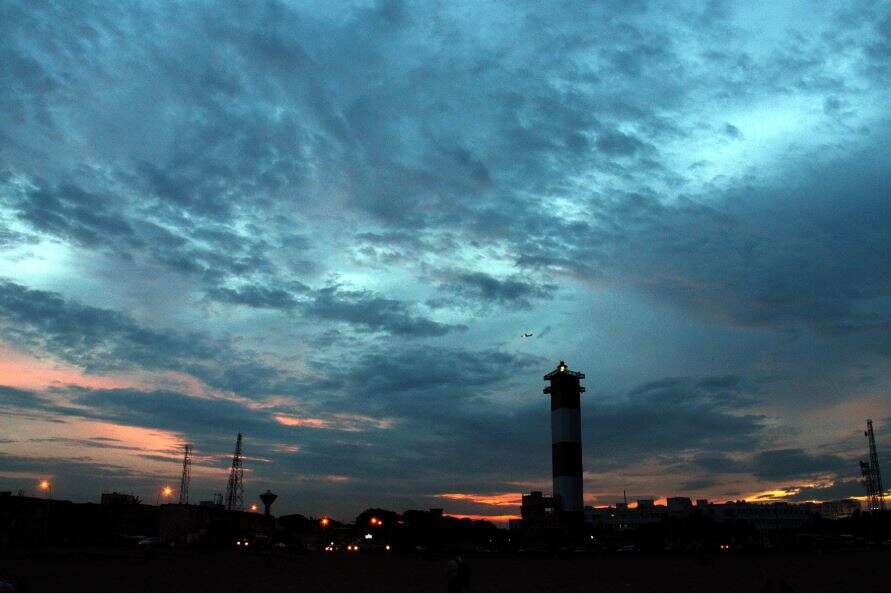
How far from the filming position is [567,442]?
4756 inches

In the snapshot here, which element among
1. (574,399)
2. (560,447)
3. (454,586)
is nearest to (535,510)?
(560,447)

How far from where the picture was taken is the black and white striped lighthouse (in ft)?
391

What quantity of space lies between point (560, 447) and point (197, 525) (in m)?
64.6

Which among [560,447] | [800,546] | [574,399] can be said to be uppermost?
[574,399]

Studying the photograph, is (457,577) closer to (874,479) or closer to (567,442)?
(567,442)

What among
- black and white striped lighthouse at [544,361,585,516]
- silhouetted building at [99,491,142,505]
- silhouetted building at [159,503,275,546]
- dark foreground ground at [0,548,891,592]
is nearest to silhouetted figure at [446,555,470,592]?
dark foreground ground at [0,548,891,592]

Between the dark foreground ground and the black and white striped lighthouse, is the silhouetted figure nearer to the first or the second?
the dark foreground ground

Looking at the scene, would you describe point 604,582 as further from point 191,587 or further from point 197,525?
point 197,525

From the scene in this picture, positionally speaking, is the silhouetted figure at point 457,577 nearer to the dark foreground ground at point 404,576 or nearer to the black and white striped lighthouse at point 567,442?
the dark foreground ground at point 404,576

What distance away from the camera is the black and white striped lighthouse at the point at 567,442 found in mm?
119125

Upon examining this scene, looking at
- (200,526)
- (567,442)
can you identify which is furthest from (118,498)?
(567,442)

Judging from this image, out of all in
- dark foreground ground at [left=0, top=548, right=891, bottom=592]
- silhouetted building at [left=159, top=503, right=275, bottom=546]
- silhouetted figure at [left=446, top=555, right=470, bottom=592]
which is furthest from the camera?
silhouetted building at [left=159, top=503, right=275, bottom=546]

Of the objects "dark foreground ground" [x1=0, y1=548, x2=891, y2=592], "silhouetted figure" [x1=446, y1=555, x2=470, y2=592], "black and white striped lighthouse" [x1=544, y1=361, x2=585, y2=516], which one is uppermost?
"black and white striped lighthouse" [x1=544, y1=361, x2=585, y2=516]

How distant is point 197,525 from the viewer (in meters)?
122
